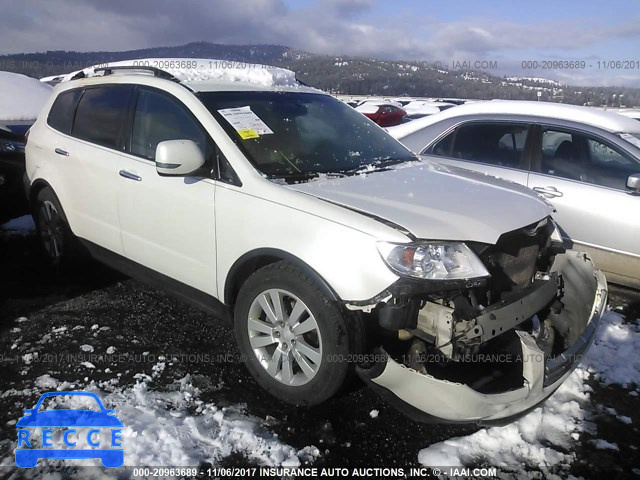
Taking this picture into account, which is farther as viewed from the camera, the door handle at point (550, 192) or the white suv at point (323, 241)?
the door handle at point (550, 192)

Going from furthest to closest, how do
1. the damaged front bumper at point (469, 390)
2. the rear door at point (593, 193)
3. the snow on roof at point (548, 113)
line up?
the snow on roof at point (548, 113) < the rear door at point (593, 193) < the damaged front bumper at point (469, 390)

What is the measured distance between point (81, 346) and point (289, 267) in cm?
175

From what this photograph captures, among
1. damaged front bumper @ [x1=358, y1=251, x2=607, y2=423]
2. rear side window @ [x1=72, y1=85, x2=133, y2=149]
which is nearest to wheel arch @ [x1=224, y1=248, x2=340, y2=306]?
damaged front bumper @ [x1=358, y1=251, x2=607, y2=423]

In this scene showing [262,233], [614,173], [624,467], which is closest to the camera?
[624,467]

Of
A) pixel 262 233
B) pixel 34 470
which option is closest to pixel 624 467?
pixel 262 233

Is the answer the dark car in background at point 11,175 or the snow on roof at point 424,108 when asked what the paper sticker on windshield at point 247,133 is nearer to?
the dark car in background at point 11,175

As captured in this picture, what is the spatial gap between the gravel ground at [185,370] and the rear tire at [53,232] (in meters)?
0.23

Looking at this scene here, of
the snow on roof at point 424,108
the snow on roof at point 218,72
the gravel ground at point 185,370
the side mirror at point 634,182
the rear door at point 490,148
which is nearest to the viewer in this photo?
the gravel ground at point 185,370

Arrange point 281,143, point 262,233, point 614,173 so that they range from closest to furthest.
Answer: point 262,233 → point 281,143 → point 614,173

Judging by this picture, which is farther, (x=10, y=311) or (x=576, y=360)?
(x=10, y=311)

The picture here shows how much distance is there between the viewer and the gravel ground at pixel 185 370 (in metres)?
2.47

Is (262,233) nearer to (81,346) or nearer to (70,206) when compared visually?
(81,346)

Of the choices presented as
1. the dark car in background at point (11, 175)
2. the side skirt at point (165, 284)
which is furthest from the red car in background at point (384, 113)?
the side skirt at point (165, 284)

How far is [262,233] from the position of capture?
2.64 meters
